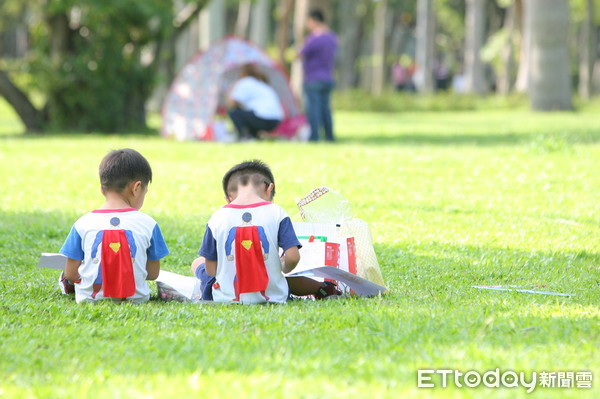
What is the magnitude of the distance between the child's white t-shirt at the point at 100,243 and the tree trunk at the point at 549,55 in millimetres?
20736

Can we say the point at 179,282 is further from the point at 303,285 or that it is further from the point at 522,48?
the point at 522,48

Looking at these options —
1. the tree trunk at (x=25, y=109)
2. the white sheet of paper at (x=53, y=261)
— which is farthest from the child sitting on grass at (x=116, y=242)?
the tree trunk at (x=25, y=109)

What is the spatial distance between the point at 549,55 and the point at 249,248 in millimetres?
21212

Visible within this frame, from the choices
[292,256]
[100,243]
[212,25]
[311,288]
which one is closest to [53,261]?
[100,243]

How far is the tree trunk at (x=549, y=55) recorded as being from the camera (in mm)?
24328

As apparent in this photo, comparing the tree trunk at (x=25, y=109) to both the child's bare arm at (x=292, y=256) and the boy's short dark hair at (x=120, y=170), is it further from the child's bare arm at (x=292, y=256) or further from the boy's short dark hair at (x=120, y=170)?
the child's bare arm at (x=292, y=256)

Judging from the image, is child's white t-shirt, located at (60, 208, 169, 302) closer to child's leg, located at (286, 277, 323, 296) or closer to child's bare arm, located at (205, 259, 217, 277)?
child's bare arm, located at (205, 259, 217, 277)

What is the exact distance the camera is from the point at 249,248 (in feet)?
17.2

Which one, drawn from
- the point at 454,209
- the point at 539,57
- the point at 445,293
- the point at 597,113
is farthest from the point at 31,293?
the point at 597,113

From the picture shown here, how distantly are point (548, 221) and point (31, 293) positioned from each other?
4.62m

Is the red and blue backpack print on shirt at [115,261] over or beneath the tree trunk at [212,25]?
beneath

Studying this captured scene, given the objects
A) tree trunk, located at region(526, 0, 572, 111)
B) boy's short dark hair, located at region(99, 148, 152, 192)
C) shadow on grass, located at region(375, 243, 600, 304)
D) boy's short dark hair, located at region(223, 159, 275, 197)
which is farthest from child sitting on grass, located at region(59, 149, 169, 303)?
tree trunk, located at region(526, 0, 572, 111)

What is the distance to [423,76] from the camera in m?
39.3

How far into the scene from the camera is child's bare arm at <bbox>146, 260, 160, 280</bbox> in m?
5.46
